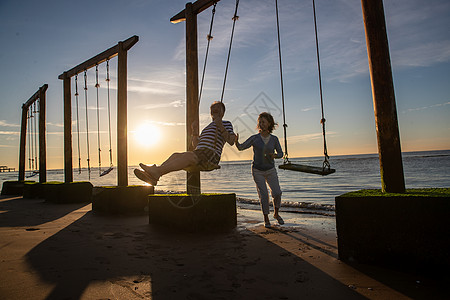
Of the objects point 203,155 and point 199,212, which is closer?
point 203,155

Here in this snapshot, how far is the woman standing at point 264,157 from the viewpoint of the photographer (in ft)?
20.4

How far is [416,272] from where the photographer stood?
314cm

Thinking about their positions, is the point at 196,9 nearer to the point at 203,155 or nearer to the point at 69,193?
the point at 203,155

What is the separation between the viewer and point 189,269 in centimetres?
339

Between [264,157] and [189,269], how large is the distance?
10.7 ft

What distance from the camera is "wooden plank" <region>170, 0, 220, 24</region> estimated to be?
6.19 m

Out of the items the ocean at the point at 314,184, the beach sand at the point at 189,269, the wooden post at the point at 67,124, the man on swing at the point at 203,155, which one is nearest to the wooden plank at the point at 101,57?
the wooden post at the point at 67,124

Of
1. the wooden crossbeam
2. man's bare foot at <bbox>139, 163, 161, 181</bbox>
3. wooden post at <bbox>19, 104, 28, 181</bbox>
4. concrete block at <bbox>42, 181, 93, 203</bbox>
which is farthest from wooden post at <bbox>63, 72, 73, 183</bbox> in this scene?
man's bare foot at <bbox>139, 163, 161, 181</bbox>

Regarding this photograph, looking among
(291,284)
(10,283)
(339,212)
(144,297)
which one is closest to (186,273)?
(144,297)

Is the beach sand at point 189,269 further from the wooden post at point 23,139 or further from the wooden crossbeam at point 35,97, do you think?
the wooden post at point 23,139

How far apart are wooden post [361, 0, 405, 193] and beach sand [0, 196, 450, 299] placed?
1237 millimetres

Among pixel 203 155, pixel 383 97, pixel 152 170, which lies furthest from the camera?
pixel 203 155

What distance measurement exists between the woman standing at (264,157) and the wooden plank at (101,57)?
14.7 feet

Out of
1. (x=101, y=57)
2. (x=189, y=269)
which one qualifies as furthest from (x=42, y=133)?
(x=189, y=269)
